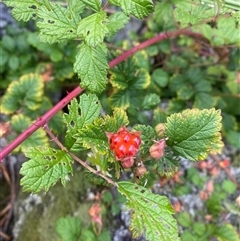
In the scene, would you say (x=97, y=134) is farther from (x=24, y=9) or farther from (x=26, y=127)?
(x=26, y=127)

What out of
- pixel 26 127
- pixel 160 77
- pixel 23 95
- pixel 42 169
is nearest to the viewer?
pixel 42 169

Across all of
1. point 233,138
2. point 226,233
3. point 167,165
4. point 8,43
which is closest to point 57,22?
point 167,165

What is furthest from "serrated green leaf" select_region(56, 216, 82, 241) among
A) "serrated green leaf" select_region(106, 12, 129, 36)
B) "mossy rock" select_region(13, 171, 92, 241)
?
"serrated green leaf" select_region(106, 12, 129, 36)

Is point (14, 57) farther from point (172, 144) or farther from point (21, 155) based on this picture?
point (172, 144)

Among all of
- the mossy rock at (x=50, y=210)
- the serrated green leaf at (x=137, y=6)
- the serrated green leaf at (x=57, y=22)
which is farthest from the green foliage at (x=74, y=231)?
the serrated green leaf at (x=137, y=6)

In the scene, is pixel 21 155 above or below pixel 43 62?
below

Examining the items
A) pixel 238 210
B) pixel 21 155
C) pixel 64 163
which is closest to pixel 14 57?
pixel 21 155

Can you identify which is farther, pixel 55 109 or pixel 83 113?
pixel 55 109
